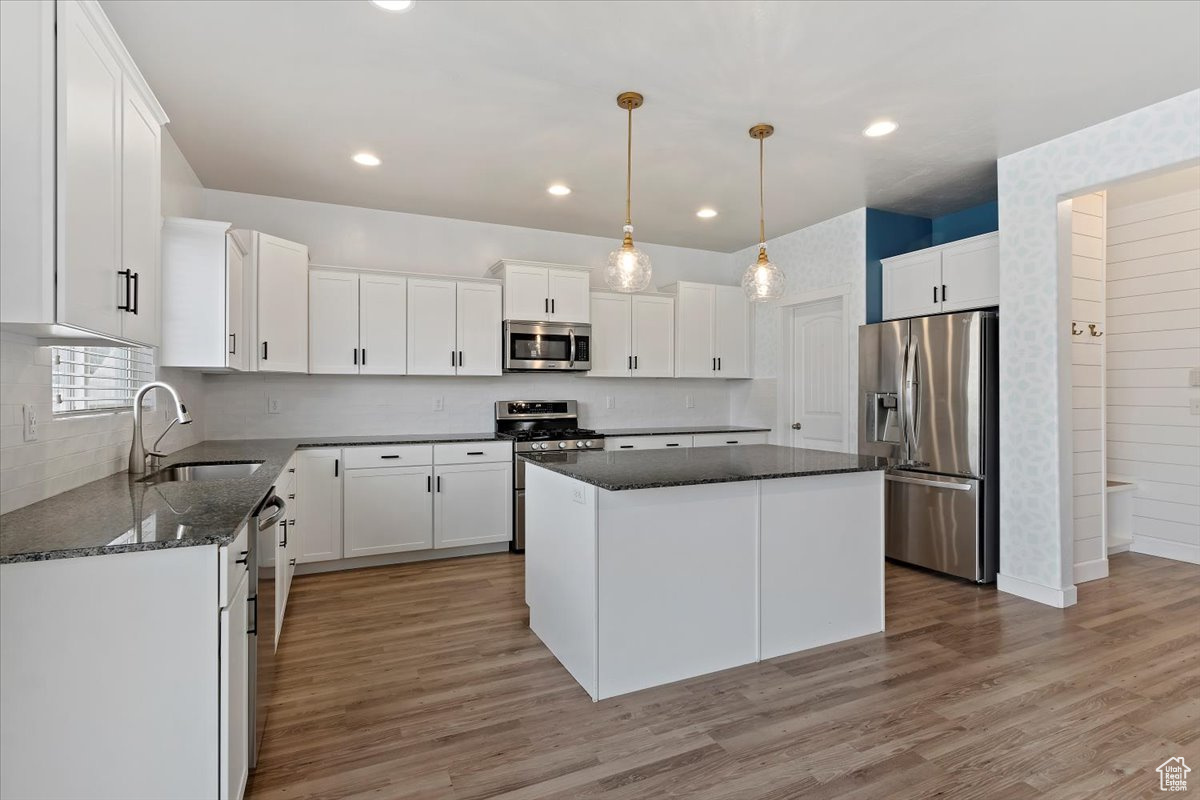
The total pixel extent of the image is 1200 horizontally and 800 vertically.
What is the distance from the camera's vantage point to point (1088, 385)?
393 cm

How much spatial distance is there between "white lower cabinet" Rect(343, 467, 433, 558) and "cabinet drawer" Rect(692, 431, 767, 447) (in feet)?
8.06

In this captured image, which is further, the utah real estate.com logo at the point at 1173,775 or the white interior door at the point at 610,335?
the white interior door at the point at 610,335

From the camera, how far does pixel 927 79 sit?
2879mm

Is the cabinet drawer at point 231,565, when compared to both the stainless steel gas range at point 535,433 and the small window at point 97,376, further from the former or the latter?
the stainless steel gas range at point 535,433

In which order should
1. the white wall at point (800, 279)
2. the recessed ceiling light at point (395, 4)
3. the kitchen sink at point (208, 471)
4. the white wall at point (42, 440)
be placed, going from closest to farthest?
the white wall at point (42, 440) < the recessed ceiling light at point (395, 4) < the kitchen sink at point (208, 471) < the white wall at point (800, 279)

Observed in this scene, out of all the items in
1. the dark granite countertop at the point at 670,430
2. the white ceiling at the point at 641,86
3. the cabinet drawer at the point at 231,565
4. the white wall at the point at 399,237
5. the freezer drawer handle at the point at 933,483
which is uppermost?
the white ceiling at the point at 641,86

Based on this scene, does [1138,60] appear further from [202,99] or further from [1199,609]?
[202,99]

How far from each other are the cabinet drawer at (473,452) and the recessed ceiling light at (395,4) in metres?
2.92

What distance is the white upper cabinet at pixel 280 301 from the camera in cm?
396

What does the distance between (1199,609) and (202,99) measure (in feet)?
20.2

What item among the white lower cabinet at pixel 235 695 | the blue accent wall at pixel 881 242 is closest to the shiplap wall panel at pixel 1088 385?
the blue accent wall at pixel 881 242

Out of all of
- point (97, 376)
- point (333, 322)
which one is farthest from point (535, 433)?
point (97, 376)

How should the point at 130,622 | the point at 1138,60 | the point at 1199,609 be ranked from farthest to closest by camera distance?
the point at 1199,609, the point at 1138,60, the point at 130,622

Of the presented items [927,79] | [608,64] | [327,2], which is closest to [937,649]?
[927,79]
